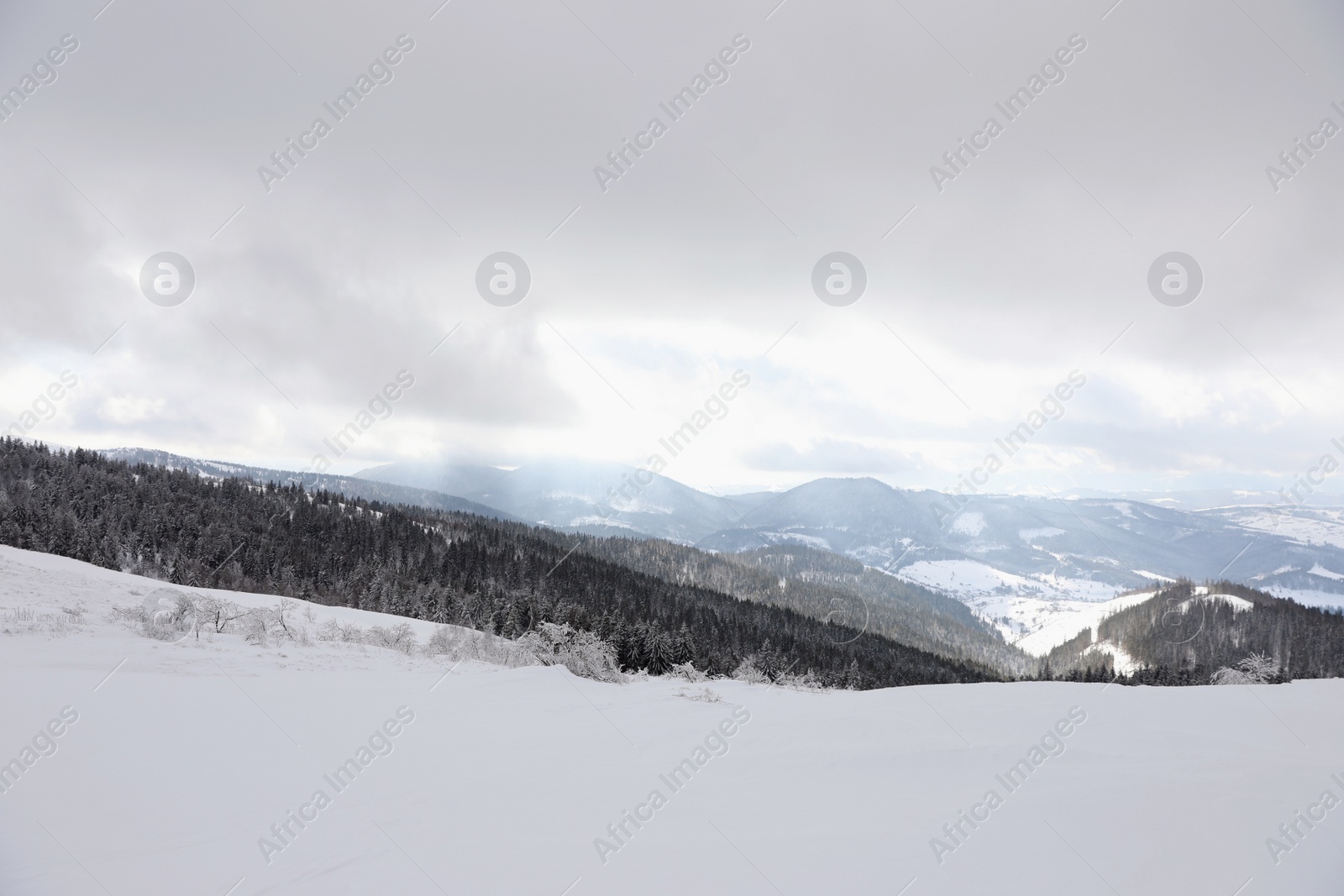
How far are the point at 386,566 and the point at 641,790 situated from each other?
3197 inches

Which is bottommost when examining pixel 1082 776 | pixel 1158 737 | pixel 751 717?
pixel 751 717

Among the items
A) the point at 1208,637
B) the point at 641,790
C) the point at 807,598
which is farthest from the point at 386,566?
the point at 1208,637

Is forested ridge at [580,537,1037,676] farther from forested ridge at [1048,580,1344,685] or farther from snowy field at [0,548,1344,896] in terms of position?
snowy field at [0,548,1344,896]

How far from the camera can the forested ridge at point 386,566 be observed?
53562 millimetres

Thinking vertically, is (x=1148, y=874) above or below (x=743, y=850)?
above

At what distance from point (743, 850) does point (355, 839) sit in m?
4.36

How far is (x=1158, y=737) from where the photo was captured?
29.7ft

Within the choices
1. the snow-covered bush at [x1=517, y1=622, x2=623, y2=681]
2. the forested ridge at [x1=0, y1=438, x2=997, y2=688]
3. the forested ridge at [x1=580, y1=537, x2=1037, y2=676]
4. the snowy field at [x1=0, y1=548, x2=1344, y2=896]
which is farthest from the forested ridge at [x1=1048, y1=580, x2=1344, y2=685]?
the snowy field at [x1=0, y1=548, x2=1344, y2=896]

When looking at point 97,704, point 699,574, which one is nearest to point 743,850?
point 97,704

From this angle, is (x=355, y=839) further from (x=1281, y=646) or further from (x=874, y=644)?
(x=1281, y=646)

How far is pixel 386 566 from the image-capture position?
255 feet

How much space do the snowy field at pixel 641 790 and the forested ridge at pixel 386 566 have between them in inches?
1331

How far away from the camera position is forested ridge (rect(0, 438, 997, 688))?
2109 inches

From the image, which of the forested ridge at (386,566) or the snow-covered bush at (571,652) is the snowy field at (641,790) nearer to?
the snow-covered bush at (571,652)
